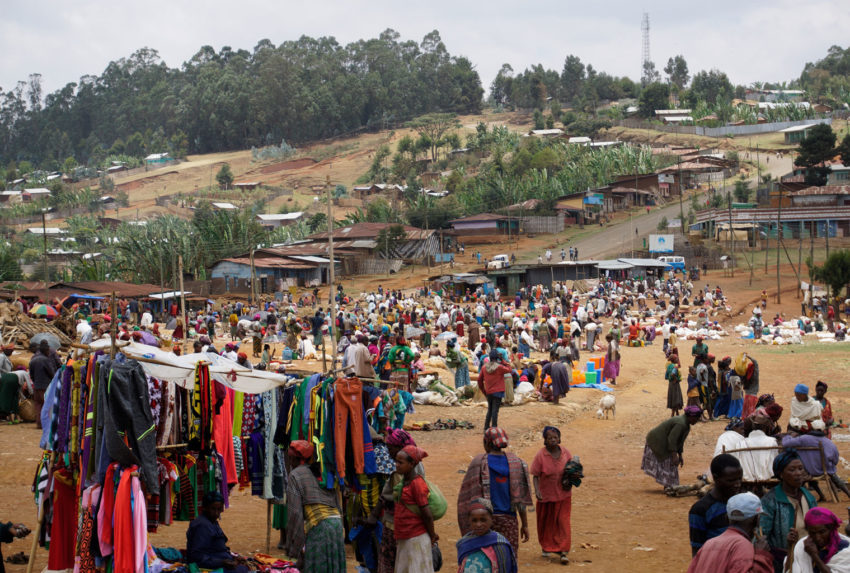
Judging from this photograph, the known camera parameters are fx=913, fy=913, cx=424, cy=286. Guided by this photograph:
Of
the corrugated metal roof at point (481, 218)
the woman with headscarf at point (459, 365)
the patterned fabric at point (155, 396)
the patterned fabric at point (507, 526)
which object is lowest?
the woman with headscarf at point (459, 365)

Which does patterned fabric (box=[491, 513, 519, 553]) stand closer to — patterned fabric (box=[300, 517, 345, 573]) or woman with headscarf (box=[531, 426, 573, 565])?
woman with headscarf (box=[531, 426, 573, 565])

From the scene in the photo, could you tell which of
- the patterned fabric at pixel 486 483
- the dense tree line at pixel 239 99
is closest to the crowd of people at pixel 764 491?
the patterned fabric at pixel 486 483

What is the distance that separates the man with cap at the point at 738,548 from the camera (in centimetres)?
434

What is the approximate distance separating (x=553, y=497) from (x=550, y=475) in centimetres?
17

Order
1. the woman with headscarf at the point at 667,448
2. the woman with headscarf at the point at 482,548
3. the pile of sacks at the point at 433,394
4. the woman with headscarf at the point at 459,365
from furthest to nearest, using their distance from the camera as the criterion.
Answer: the woman with headscarf at the point at 459,365
the pile of sacks at the point at 433,394
the woman with headscarf at the point at 667,448
the woman with headscarf at the point at 482,548

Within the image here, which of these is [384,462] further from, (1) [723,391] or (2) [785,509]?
(1) [723,391]

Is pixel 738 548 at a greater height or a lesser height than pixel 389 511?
greater

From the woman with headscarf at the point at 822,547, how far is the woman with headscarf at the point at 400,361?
8.04 metres

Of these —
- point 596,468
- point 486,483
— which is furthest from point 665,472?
point 486,483

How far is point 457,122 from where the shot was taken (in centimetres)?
10694

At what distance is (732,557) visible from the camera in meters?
4.37

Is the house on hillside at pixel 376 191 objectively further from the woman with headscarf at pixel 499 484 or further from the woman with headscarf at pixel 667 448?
the woman with headscarf at pixel 499 484

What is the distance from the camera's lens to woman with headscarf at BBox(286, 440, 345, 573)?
5.70m

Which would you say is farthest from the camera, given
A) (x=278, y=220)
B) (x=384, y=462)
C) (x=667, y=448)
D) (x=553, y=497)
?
(x=278, y=220)
